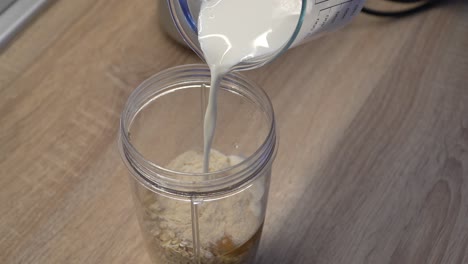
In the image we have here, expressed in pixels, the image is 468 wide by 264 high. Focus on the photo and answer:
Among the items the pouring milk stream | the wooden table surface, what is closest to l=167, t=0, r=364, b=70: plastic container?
the pouring milk stream

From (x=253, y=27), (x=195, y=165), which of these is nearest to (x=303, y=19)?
(x=253, y=27)

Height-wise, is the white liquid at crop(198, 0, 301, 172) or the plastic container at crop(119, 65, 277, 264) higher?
the white liquid at crop(198, 0, 301, 172)

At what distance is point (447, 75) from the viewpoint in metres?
0.73

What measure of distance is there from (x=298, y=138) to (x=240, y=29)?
0.71 ft

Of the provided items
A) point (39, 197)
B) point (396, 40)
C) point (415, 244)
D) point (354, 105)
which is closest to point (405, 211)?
point (415, 244)

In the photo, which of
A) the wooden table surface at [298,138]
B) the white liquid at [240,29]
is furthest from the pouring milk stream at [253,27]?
the wooden table surface at [298,138]

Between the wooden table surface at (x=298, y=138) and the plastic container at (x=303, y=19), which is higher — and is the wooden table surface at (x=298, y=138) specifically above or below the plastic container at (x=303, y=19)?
below

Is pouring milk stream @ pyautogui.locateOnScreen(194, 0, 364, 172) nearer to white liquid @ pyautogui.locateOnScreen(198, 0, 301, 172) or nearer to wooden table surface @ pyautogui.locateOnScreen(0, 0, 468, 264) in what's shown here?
white liquid @ pyautogui.locateOnScreen(198, 0, 301, 172)

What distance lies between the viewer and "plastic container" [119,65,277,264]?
49 cm

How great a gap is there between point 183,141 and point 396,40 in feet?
1.06

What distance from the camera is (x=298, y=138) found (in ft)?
2.16

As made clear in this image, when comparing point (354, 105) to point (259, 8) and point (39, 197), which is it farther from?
point (39, 197)

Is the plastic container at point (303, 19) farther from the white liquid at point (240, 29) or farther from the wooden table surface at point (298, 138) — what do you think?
the wooden table surface at point (298, 138)

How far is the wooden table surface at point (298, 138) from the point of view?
0.58m
